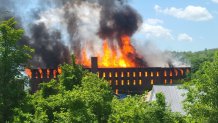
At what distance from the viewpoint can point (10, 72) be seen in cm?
3092

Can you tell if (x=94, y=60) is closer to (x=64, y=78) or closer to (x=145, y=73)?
(x=145, y=73)

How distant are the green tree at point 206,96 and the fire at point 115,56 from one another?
13189cm

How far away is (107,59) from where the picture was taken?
16812 cm

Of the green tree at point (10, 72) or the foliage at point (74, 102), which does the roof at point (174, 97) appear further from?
the green tree at point (10, 72)

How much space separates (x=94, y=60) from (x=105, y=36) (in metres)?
36.9

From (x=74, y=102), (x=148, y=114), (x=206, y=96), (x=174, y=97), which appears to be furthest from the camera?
(x=174, y=97)

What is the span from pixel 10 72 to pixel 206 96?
46.6 ft

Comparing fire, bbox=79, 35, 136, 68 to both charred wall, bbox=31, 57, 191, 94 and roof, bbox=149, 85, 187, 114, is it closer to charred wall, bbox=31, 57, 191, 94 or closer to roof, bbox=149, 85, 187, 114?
charred wall, bbox=31, 57, 191, 94

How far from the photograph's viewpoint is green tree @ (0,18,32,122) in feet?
99.6

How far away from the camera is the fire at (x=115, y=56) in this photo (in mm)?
164625

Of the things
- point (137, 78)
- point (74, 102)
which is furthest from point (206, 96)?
point (137, 78)

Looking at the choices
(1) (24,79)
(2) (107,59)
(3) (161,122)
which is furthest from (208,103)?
(2) (107,59)

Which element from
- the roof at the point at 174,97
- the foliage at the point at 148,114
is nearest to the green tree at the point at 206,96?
the foliage at the point at 148,114

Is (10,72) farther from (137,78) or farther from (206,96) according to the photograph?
(137,78)
